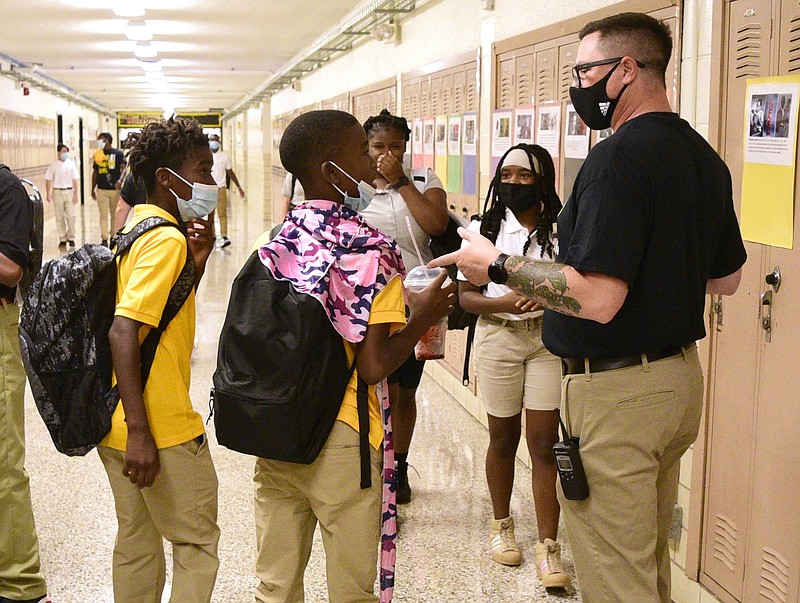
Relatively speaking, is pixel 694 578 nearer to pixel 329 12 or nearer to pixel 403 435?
pixel 403 435

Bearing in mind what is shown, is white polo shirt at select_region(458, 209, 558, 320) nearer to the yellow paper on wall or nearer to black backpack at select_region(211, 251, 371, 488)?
the yellow paper on wall

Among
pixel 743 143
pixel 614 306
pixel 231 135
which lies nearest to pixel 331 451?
pixel 614 306

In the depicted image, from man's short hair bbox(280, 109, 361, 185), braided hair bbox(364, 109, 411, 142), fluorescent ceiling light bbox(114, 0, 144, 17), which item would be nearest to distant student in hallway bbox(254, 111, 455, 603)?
man's short hair bbox(280, 109, 361, 185)

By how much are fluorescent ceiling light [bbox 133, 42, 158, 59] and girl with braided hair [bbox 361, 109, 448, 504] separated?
34.9 ft

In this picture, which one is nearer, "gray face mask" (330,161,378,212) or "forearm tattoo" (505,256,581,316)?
"forearm tattoo" (505,256,581,316)

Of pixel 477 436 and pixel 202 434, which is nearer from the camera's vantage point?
pixel 202 434

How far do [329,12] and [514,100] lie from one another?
5.95 metres

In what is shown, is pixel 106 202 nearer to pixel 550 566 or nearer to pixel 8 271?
pixel 8 271

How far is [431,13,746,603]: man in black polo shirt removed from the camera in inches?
73.8

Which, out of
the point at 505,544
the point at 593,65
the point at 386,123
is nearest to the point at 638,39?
the point at 593,65

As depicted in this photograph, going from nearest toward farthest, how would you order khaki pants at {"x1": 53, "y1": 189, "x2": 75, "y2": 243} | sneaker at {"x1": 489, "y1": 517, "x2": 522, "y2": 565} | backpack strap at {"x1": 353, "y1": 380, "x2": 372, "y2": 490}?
backpack strap at {"x1": 353, "y1": 380, "x2": 372, "y2": 490} → sneaker at {"x1": 489, "y1": 517, "x2": 522, "y2": 565} → khaki pants at {"x1": 53, "y1": 189, "x2": 75, "y2": 243}

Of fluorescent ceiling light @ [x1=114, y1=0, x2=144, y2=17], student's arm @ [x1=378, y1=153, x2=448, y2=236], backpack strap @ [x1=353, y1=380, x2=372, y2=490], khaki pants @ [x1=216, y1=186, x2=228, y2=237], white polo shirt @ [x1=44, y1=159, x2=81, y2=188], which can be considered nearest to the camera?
backpack strap @ [x1=353, y1=380, x2=372, y2=490]

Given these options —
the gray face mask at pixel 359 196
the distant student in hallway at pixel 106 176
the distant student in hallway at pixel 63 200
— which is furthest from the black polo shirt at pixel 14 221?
the distant student in hallway at pixel 63 200

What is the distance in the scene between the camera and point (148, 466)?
2.16 m
